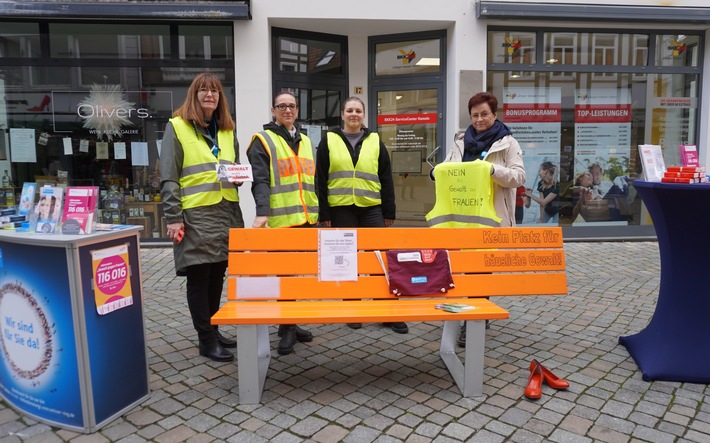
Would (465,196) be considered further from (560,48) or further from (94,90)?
(94,90)

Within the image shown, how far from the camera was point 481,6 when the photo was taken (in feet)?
25.1

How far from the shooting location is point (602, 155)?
8766mm

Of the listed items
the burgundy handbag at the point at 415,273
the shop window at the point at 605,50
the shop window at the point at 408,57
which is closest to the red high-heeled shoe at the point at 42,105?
the shop window at the point at 408,57

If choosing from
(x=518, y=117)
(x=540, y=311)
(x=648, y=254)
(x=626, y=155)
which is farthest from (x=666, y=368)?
(x=626, y=155)

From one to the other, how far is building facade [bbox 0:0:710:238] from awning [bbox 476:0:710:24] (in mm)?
25

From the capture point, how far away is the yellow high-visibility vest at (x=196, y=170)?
341 cm

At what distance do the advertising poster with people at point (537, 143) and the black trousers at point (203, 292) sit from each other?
621cm

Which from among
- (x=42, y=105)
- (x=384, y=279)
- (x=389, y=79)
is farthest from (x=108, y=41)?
(x=384, y=279)

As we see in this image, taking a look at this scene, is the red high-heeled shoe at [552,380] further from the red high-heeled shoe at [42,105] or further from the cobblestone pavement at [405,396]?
the red high-heeled shoe at [42,105]

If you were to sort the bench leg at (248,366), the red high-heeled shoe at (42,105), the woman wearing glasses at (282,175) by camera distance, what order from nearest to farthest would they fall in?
1. the bench leg at (248,366)
2. the woman wearing glasses at (282,175)
3. the red high-heeled shoe at (42,105)

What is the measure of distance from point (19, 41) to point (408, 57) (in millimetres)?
6038

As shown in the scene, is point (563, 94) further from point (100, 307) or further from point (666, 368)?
point (100, 307)

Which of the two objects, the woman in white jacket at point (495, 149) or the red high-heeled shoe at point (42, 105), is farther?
the red high-heeled shoe at point (42, 105)

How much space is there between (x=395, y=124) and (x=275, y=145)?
5.21 metres
